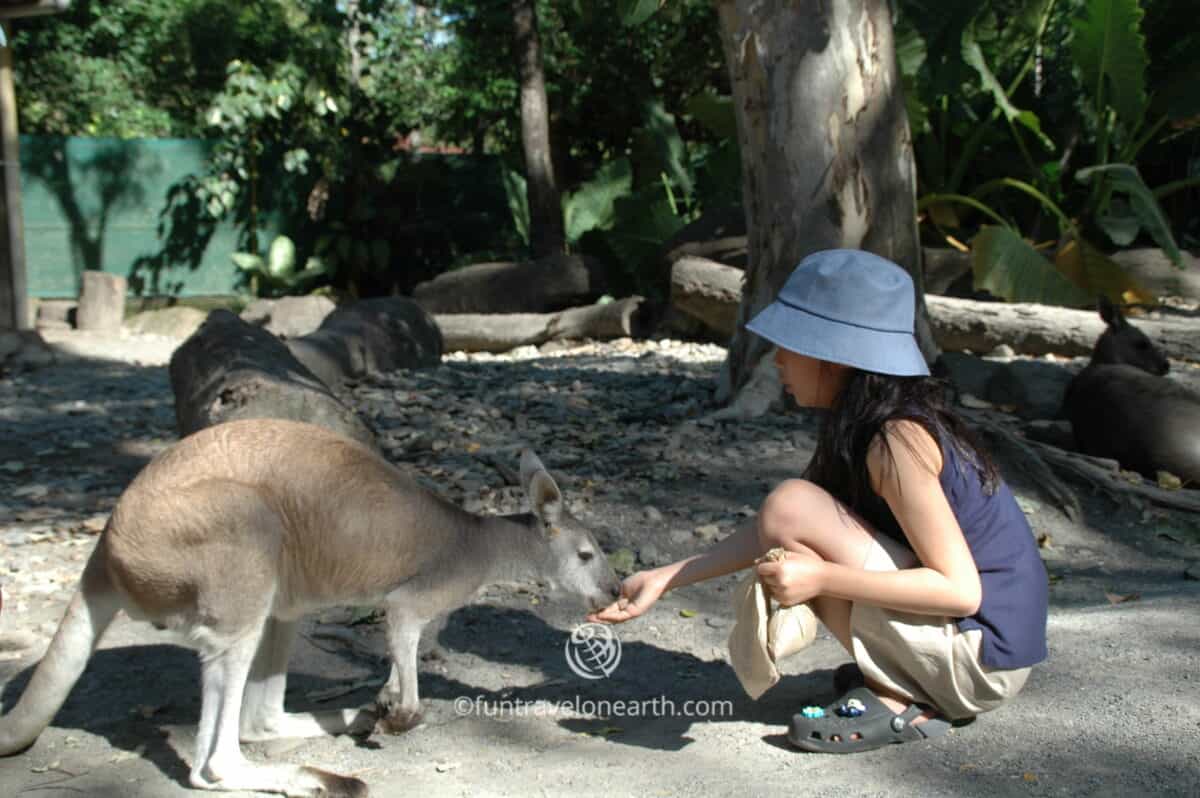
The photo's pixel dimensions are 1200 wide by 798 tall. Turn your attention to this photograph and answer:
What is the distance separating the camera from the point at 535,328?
10500 millimetres

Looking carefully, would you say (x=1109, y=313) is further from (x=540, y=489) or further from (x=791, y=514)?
(x=791, y=514)

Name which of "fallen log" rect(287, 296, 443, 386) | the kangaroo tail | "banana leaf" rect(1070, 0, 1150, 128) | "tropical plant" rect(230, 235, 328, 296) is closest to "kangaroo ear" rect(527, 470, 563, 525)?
the kangaroo tail

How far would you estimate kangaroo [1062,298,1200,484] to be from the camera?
5492mm

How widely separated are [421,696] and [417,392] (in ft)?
11.5

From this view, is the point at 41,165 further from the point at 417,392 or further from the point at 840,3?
the point at 840,3

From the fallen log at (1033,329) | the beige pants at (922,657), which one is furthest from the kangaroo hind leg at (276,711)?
the fallen log at (1033,329)

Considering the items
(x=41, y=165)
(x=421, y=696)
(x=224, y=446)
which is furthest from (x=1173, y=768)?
(x=41, y=165)

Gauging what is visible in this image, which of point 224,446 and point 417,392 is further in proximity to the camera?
point 417,392

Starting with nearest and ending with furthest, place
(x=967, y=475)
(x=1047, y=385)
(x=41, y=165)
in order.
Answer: (x=967, y=475), (x=1047, y=385), (x=41, y=165)

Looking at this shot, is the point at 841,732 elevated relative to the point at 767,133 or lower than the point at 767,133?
lower

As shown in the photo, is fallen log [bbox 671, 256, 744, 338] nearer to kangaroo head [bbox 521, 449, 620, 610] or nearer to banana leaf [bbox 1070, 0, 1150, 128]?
banana leaf [bbox 1070, 0, 1150, 128]

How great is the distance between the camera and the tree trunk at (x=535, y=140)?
505 inches

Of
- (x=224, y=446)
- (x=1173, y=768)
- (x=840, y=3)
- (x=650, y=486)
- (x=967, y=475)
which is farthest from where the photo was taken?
(x=840, y=3)

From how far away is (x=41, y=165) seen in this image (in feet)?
44.2
